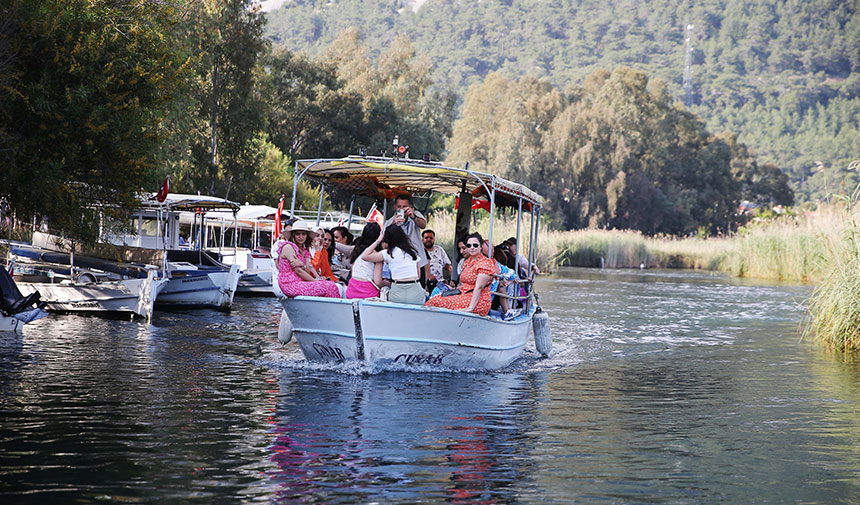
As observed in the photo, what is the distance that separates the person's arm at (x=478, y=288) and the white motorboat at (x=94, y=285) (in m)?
10.0

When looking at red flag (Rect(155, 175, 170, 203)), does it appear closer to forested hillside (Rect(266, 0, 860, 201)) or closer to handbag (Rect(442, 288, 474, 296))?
handbag (Rect(442, 288, 474, 296))

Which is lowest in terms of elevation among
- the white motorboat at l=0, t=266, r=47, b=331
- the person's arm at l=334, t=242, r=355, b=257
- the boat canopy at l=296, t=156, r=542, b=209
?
the white motorboat at l=0, t=266, r=47, b=331

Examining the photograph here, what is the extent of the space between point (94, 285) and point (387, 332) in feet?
35.4

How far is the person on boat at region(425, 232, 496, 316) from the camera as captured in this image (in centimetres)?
1414

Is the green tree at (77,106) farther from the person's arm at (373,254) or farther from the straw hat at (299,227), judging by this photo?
the person's arm at (373,254)

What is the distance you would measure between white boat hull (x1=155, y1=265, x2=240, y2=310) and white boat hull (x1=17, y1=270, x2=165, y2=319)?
2.80 meters

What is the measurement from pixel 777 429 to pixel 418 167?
602 centimetres

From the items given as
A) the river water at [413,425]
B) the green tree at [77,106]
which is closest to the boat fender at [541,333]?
the river water at [413,425]

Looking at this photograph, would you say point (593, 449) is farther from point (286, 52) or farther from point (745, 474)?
point (286, 52)

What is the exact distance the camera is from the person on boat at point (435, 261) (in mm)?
16594

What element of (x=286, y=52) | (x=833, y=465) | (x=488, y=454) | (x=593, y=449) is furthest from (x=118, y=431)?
(x=286, y=52)

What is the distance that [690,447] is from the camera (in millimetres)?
10234

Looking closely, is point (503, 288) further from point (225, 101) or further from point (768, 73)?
point (768, 73)

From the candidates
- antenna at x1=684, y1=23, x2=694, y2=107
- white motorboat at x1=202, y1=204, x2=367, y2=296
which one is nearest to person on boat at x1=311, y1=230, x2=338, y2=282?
white motorboat at x1=202, y1=204, x2=367, y2=296
